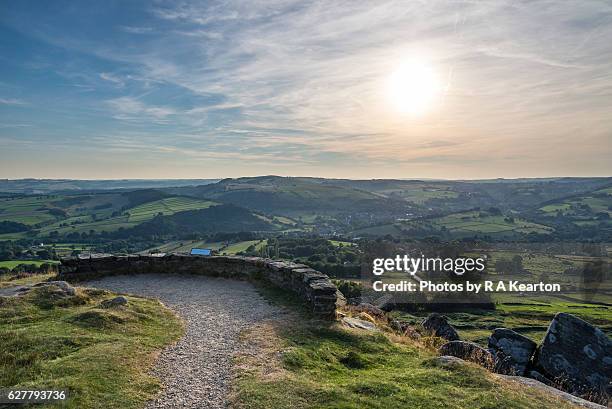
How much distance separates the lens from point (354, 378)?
859 cm

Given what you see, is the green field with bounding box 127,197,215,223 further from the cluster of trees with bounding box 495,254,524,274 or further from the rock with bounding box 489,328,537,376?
the rock with bounding box 489,328,537,376

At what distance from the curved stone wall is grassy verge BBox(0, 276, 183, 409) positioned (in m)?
5.02

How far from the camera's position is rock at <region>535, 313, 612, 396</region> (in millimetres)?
11648

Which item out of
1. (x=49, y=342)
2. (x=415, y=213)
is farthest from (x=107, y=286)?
(x=415, y=213)

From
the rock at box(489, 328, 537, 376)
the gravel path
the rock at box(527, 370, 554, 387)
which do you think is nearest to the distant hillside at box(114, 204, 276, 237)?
the gravel path

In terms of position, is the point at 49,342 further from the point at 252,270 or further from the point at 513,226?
the point at 513,226

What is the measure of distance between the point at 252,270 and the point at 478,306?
57.7 meters

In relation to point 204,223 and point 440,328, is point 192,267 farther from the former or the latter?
point 204,223

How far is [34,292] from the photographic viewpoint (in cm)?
1284

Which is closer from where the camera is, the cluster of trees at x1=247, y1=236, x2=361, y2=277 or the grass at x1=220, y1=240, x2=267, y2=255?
the cluster of trees at x1=247, y1=236, x2=361, y2=277

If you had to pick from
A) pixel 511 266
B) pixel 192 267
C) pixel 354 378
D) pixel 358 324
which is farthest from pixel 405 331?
pixel 511 266

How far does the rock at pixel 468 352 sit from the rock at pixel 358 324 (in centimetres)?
226

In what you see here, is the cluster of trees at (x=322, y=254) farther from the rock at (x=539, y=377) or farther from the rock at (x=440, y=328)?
the rock at (x=539, y=377)

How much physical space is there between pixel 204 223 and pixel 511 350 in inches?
5343
